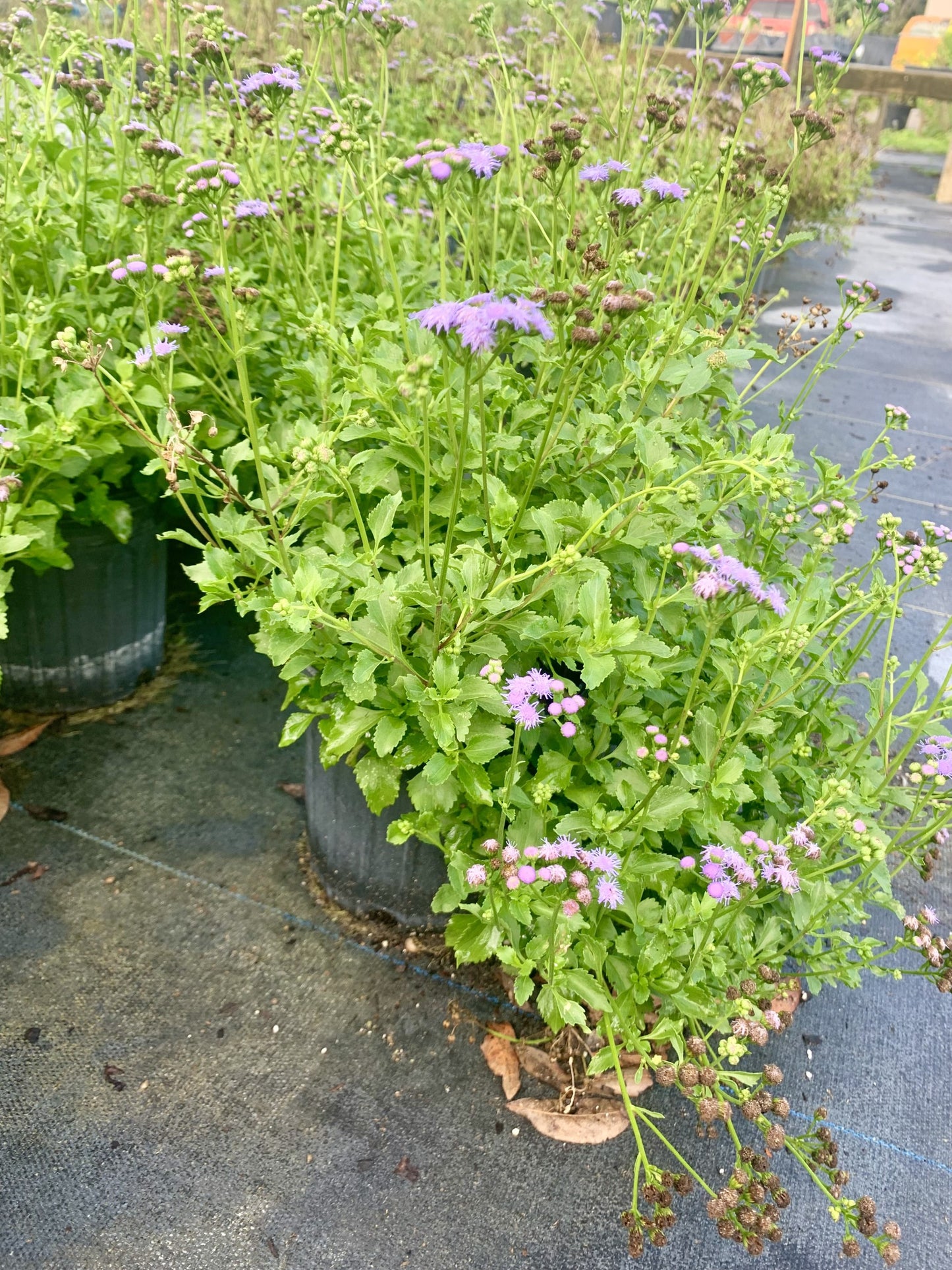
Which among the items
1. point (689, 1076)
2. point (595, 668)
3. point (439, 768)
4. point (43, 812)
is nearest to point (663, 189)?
point (595, 668)

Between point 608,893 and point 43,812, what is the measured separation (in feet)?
5.14

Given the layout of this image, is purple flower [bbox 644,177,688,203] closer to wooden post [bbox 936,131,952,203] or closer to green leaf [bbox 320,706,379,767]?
green leaf [bbox 320,706,379,767]

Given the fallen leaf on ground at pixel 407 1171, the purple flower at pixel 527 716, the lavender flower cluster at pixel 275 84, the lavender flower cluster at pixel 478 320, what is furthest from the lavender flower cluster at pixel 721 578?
the lavender flower cluster at pixel 275 84

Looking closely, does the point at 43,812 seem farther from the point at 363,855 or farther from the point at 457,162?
the point at 457,162

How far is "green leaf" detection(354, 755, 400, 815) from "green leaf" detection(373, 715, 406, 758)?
0.20 feet

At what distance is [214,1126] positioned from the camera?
1749 millimetres

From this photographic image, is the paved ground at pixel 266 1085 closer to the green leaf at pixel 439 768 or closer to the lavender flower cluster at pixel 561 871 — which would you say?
the lavender flower cluster at pixel 561 871

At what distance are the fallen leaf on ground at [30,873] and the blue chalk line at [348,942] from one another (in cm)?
12

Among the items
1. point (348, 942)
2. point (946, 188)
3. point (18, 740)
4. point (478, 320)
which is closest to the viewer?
point (478, 320)

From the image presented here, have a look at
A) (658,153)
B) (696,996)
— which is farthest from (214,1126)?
(658,153)

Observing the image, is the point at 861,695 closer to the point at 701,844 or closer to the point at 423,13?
the point at 701,844

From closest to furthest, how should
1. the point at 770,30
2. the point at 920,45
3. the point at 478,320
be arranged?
the point at 478,320, the point at 770,30, the point at 920,45

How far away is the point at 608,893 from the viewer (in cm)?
157

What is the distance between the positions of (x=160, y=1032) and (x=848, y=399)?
4998mm
